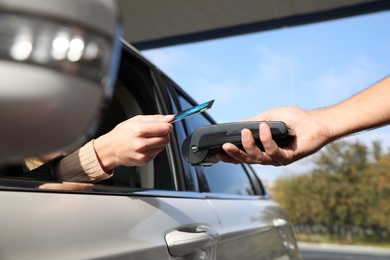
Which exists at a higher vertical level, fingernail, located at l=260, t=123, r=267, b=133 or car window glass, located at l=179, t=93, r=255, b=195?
fingernail, located at l=260, t=123, r=267, b=133

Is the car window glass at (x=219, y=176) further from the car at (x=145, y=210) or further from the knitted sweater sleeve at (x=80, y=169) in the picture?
the knitted sweater sleeve at (x=80, y=169)

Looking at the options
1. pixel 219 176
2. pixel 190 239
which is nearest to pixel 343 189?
pixel 219 176

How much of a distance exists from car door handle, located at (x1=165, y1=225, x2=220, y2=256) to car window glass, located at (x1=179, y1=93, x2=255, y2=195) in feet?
1.49

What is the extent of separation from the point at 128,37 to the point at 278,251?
691cm

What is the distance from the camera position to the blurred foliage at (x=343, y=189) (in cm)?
3991

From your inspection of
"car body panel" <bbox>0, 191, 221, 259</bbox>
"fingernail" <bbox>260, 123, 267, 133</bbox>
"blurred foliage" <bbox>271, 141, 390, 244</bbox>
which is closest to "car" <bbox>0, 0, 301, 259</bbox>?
"car body panel" <bbox>0, 191, 221, 259</bbox>

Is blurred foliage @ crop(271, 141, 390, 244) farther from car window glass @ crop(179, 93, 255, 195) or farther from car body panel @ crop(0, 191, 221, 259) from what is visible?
car body panel @ crop(0, 191, 221, 259)

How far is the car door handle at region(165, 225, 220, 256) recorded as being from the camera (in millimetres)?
1470

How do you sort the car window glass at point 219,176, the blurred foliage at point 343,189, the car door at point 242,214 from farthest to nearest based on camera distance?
1. the blurred foliage at point 343,189
2. the car window glass at point 219,176
3. the car door at point 242,214

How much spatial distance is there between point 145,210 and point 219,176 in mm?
1392

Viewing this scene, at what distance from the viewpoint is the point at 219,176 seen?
110 inches

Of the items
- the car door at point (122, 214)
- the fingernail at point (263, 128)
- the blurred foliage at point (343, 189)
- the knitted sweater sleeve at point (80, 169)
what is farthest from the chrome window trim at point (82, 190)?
the blurred foliage at point (343, 189)

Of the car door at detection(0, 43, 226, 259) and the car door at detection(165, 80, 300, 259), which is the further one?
the car door at detection(165, 80, 300, 259)

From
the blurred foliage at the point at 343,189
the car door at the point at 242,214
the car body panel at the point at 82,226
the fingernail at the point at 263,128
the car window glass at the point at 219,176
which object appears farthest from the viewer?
the blurred foliage at the point at 343,189
